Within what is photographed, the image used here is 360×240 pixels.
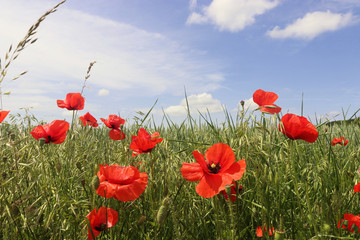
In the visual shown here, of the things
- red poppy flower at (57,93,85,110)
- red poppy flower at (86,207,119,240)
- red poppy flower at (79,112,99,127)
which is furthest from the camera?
red poppy flower at (79,112,99,127)

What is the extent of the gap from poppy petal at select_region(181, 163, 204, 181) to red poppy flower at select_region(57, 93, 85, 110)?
4.86 feet

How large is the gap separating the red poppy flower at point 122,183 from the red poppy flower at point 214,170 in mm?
197

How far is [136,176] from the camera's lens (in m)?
1.31

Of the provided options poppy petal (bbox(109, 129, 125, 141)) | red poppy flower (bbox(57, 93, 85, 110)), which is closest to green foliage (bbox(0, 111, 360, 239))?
poppy petal (bbox(109, 129, 125, 141))

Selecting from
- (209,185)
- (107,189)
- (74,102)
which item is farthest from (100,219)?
(74,102)

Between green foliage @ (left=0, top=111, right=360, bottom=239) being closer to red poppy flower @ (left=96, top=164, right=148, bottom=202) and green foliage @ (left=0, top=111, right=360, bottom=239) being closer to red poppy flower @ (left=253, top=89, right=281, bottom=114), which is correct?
red poppy flower @ (left=96, top=164, right=148, bottom=202)

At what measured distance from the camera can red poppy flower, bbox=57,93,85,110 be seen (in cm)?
247

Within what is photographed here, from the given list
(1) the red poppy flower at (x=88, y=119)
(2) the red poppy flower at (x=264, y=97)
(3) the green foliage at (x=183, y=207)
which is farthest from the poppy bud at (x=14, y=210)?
(1) the red poppy flower at (x=88, y=119)

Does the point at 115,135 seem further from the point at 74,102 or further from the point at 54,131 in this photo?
the point at 54,131

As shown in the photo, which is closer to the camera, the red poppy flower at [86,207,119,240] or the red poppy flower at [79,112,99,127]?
the red poppy flower at [86,207,119,240]

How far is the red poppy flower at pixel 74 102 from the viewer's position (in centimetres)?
247

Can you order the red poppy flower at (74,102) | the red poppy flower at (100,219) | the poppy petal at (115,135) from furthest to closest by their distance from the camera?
the red poppy flower at (74,102), the poppy petal at (115,135), the red poppy flower at (100,219)

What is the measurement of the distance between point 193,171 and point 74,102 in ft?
4.98

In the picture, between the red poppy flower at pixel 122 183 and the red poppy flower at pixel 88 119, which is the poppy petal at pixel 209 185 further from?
the red poppy flower at pixel 88 119
